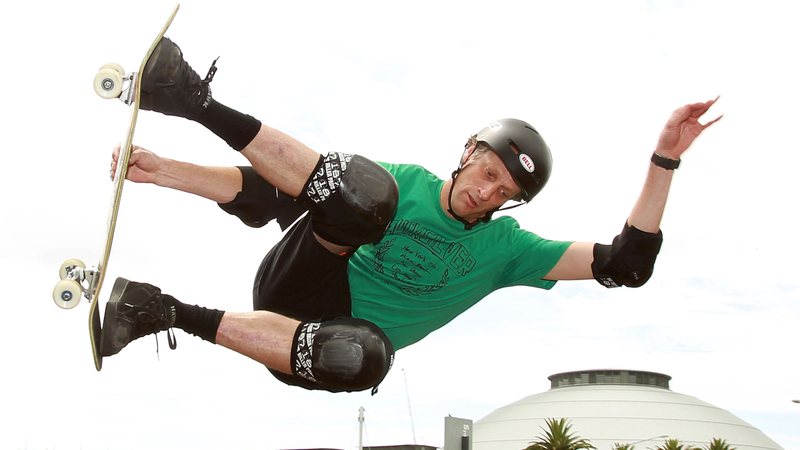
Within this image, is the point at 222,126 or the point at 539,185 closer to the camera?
the point at 222,126

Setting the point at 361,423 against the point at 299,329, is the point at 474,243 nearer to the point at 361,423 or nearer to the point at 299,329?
the point at 299,329

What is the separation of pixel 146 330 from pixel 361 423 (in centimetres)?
6202

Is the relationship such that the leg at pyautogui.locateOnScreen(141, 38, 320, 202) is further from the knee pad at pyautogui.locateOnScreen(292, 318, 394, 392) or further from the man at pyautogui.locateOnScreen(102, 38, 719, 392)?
the knee pad at pyautogui.locateOnScreen(292, 318, 394, 392)

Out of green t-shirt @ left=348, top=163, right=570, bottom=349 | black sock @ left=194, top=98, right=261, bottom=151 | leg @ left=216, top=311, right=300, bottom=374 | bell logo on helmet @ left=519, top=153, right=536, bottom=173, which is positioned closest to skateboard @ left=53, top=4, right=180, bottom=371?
black sock @ left=194, top=98, right=261, bottom=151

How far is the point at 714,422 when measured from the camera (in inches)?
2970

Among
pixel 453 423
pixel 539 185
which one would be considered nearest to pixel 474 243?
pixel 539 185

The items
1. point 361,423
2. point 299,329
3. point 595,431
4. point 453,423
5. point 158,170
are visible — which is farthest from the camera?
point 595,431

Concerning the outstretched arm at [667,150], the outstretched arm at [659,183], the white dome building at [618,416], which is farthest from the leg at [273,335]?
the white dome building at [618,416]

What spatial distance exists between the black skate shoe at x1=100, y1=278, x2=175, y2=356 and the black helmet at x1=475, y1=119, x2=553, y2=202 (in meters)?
2.40

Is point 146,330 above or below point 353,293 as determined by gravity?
below

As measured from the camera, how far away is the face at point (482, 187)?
201 inches

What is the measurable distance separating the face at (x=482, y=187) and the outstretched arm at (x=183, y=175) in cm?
153

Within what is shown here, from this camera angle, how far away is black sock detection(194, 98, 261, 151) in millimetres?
4336

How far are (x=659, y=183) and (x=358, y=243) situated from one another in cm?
206
